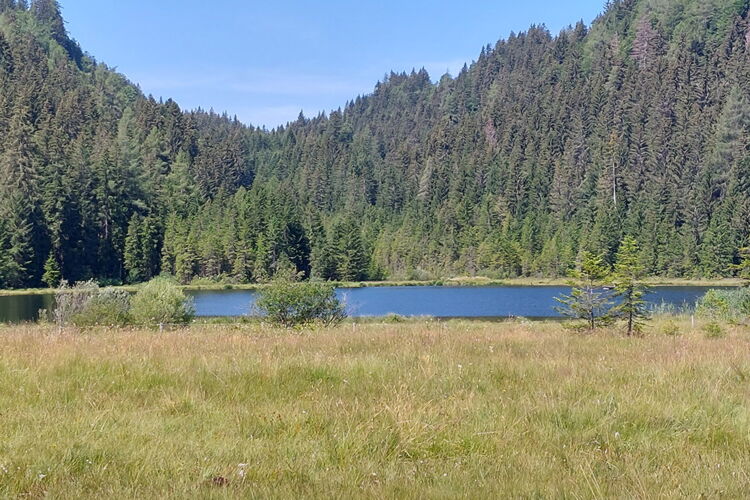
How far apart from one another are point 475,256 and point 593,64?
98.7 m

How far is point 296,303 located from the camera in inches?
1243

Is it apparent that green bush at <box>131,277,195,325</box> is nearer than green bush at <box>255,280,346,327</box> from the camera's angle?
No

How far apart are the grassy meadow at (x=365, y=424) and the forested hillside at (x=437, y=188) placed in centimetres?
7406

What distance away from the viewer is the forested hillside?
113 m

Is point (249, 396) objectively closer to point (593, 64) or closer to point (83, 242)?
point (83, 242)

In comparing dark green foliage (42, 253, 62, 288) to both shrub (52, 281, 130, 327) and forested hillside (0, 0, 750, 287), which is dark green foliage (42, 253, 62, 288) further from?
shrub (52, 281, 130, 327)

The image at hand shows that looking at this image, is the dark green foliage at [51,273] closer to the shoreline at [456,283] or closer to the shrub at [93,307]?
the shoreline at [456,283]

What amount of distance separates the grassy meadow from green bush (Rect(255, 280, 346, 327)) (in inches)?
866

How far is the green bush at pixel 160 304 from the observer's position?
116 ft

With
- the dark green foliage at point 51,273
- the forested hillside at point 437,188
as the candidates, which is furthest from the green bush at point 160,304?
the dark green foliage at point 51,273

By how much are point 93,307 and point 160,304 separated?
12.9 feet

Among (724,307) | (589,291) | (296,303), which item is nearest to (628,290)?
(589,291)

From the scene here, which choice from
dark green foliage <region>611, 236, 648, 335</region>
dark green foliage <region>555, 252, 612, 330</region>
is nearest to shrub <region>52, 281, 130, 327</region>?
dark green foliage <region>555, 252, 612, 330</region>

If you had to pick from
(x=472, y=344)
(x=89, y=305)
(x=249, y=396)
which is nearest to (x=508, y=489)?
(x=249, y=396)
